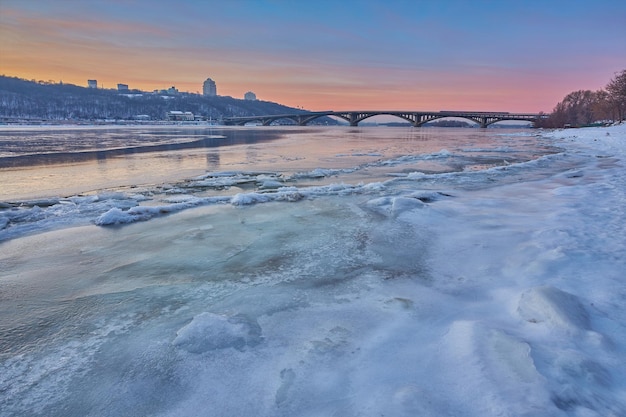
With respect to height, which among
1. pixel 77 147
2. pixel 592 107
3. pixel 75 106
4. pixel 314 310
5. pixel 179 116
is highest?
pixel 75 106

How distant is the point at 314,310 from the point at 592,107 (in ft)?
315

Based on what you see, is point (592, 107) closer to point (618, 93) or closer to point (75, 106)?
point (618, 93)

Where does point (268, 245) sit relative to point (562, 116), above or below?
below

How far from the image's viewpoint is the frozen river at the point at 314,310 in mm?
2355

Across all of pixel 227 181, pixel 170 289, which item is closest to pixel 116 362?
pixel 170 289

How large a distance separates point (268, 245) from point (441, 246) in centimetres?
269

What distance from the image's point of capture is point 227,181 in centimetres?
1129

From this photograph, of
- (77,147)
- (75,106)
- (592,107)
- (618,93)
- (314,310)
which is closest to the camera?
(314,310)

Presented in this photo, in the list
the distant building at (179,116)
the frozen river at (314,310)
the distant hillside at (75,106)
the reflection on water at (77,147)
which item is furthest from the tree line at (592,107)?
the distant building at (179,116)

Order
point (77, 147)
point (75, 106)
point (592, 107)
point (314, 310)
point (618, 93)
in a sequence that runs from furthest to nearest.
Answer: point (75, 106) → point (592, 107) → point (618, 93) → point (77, 147) → point (314, 310)

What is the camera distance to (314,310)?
3.49 metres

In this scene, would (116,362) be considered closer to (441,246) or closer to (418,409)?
(418,409)

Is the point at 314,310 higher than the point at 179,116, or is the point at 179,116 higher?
the point at 179,116

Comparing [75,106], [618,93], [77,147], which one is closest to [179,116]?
[75,106]
